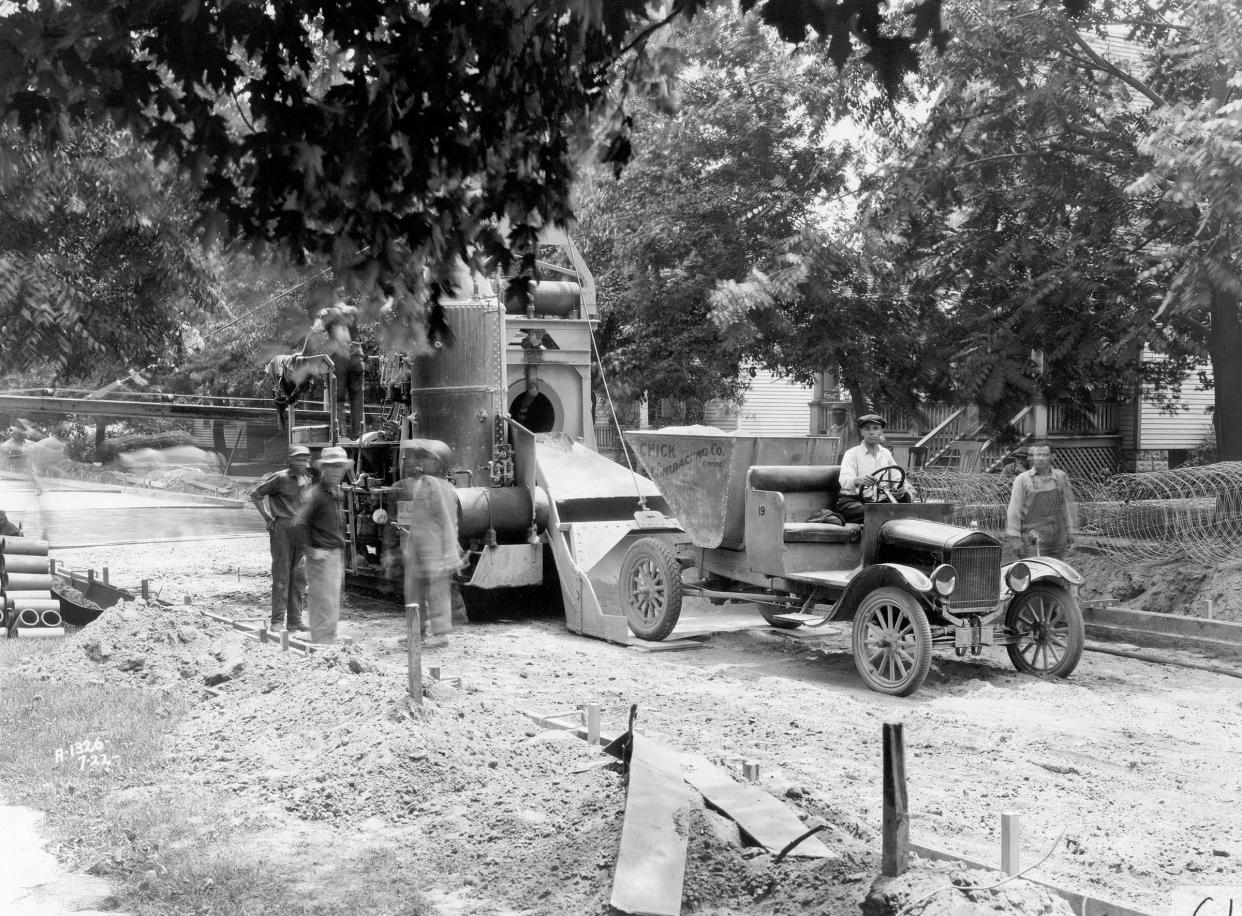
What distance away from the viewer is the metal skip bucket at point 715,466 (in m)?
12.0

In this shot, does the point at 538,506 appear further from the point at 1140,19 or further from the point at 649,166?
the point at 1140,19

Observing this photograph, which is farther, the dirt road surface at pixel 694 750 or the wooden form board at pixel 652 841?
the dirt road surface at pixel 694 750

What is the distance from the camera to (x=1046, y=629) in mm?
10641

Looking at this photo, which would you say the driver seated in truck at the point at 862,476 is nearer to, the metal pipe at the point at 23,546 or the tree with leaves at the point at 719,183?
the tree with leaves at the point at 719,183

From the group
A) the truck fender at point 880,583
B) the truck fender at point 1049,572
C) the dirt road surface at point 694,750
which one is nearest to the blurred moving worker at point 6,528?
the dirt road surface at point 694,750

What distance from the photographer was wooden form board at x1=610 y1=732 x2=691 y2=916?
4.97 metres

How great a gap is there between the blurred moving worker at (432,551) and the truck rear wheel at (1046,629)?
4.89m

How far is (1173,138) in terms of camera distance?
12992 mm

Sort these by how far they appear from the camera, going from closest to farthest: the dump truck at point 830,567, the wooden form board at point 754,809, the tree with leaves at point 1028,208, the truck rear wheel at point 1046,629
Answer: the wooden form board at point 754,809 < the dump truck at point 830,567 < the truck rear wheel at point 1046,629 < the tree with leaves at point 1028,208

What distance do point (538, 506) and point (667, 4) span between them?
8.24 meters

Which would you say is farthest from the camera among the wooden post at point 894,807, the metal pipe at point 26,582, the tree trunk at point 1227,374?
the tree trunk at point 1227,374

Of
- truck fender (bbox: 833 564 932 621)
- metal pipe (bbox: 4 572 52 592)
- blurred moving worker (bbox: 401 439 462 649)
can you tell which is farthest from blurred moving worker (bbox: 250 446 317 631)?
truck fender (bbox: 833 564 932 621)

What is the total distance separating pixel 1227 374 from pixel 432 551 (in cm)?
1074

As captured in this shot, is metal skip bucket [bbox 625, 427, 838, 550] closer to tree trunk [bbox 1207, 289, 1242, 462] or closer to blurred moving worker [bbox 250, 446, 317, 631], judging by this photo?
blurred moving worker [bbox 250, 446, 317, 631]
